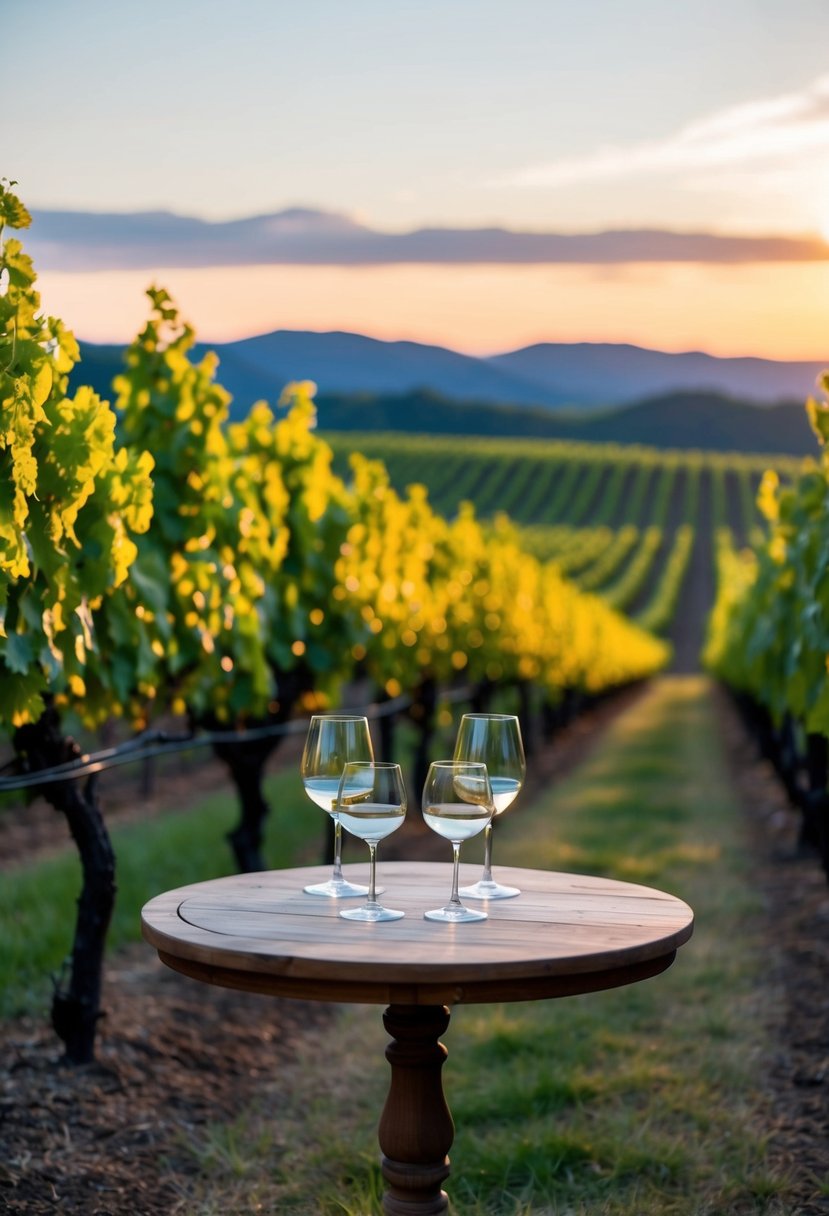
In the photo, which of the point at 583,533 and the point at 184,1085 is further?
the point at 583,533

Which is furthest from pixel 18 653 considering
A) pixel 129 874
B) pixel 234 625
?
pixel 129 874

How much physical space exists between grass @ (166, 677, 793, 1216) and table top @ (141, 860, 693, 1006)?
3.66 ft

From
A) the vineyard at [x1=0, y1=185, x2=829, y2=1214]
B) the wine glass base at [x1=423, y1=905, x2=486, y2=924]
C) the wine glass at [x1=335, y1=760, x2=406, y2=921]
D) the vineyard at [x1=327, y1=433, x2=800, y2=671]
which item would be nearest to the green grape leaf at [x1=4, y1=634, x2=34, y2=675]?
the vineyard at [x1=0, y1=185, x2=829, y2=1214]

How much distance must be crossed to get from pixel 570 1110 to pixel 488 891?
6.31ft

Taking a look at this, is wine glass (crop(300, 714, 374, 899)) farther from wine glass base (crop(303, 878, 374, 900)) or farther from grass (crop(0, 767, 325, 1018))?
grass (crop(0, 767, 325, 1018))

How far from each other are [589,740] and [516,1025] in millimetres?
17809

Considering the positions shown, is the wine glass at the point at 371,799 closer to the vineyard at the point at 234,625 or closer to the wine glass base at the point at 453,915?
the wine glass base at the point at 453,915

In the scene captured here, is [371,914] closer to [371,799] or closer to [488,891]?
[371,799]

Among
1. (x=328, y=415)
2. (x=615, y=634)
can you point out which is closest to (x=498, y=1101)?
(x=615, y=634)

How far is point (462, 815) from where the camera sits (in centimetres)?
272

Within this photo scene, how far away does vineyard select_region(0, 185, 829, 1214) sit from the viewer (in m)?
4.13

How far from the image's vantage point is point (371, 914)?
283 centimetres

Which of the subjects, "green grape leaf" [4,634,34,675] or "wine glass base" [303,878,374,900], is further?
"green grape leaf" [4,634,34,675]

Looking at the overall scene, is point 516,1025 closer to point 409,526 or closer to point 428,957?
point 428,957
